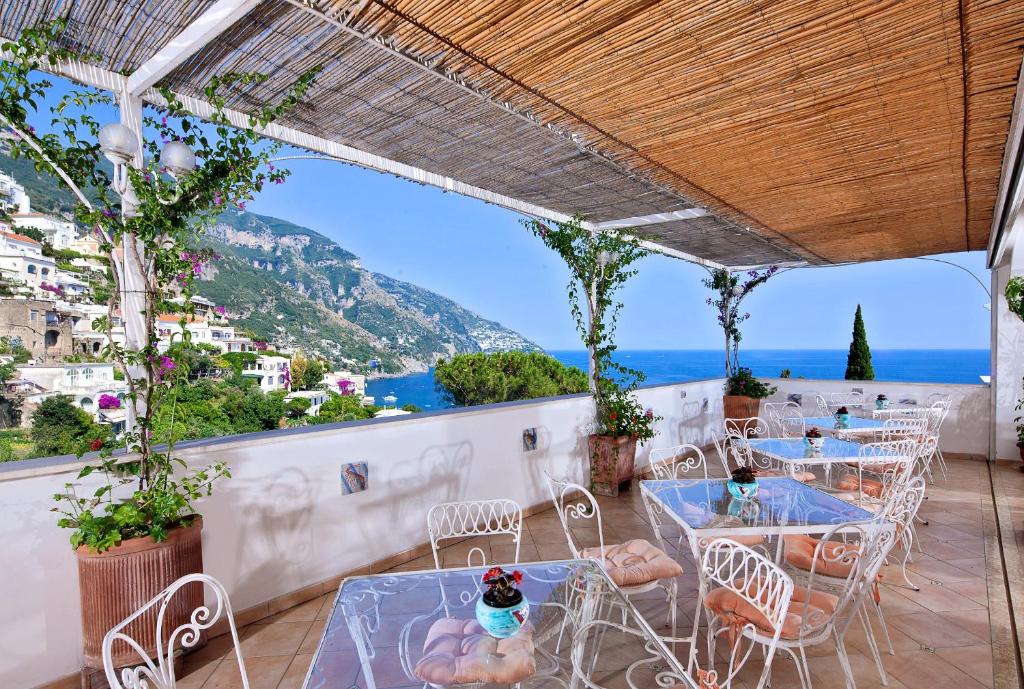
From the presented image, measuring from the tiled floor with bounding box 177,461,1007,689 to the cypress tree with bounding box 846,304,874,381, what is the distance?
5.26 m

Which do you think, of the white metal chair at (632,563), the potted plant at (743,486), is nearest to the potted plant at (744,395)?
the potted plant at (743,486)

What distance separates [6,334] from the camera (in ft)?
8.36

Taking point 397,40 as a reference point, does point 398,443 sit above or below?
below

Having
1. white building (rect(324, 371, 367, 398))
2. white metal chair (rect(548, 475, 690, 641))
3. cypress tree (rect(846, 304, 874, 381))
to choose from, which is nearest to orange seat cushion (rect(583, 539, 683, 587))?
white metal chair (rect(548, 475, 690, 641))

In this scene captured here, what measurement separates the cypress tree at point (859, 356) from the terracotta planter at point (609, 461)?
6051 mm

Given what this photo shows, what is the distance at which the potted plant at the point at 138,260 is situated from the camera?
2.24 meters

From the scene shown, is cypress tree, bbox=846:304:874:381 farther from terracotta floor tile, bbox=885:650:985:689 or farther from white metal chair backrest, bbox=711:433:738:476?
terracotta floor tile, bbox=885:650:985:689

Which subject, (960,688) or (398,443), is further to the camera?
(398,443)

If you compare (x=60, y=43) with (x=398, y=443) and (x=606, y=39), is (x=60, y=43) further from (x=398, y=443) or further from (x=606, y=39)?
(x=398, y=443)

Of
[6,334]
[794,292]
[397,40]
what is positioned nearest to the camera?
[397,40]

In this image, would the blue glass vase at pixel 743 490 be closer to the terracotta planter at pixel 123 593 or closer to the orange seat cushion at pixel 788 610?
the orange seat cushion at pixel 788 610

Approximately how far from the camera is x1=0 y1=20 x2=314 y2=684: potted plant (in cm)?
224

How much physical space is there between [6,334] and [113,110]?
1167mm

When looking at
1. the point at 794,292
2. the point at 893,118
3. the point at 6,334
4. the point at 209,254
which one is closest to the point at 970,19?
the point at 893,118
